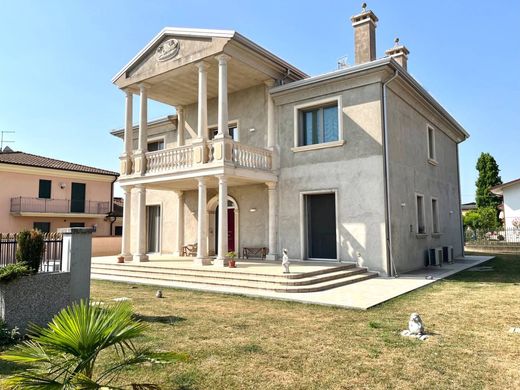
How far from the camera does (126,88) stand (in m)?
16.2

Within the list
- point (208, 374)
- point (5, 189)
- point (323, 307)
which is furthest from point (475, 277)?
point (5, 189)

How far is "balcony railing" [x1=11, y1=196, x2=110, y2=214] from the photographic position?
88.7 ft

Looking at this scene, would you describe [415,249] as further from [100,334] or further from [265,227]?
[100,334]

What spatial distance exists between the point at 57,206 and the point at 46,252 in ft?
82.2

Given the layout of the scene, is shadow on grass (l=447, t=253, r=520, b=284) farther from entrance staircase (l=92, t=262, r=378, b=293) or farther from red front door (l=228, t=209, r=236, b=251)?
red front door (l=228, t=209, r=236, b=251)

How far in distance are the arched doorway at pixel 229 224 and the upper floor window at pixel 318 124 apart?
12.3ft

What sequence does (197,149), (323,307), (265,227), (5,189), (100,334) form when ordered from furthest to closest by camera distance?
(5,189)
(265,227)
(197,149)
(323,307)
(100,334)

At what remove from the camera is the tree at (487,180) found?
44.3m

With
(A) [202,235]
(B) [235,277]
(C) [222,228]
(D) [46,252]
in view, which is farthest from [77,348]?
(A) [202,235]

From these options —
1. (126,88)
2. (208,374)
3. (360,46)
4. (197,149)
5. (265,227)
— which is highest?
(360,46)

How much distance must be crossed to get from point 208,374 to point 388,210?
970 cm

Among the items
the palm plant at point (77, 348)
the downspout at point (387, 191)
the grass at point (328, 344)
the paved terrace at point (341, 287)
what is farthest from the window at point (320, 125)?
the palm plant at point (77, 348)

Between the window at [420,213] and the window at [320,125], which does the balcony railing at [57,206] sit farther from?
the window at [420,213]

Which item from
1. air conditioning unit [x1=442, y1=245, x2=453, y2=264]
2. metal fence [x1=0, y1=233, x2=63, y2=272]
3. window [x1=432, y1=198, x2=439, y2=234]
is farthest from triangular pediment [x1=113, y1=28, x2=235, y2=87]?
air conditioning unit [x1=442, y1=245, x2=453, y2=264]
